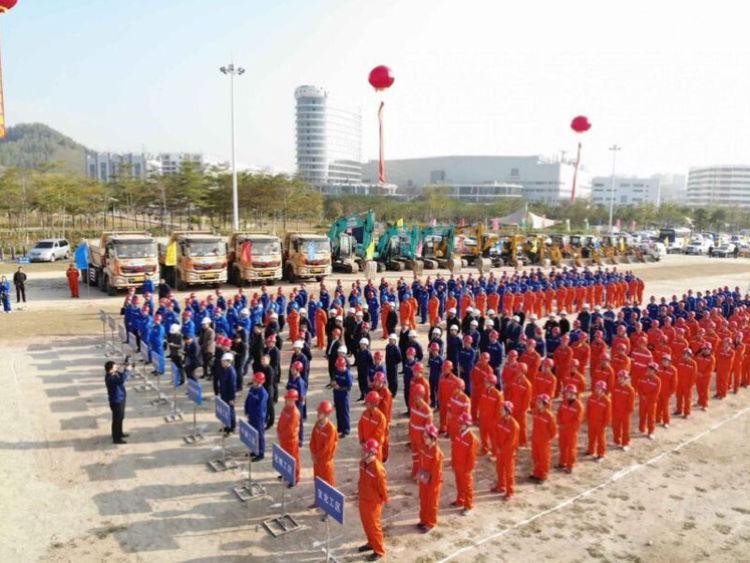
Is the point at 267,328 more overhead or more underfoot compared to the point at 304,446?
more overhead

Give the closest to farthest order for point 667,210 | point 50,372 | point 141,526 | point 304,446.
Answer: point 141,526 → point 304,446 → point 50,372 → point 667,210

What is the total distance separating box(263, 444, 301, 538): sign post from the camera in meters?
6.41

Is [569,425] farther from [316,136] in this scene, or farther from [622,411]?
[316,136]

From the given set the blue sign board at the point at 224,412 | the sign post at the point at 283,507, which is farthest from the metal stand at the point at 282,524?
the blue sign board at the point at 224,412

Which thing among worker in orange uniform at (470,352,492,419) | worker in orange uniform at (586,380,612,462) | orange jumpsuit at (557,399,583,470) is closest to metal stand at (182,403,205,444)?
worker in orange uniform at (470,352,492,419)

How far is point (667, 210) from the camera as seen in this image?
270 feet

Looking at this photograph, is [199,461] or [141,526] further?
[199,461]

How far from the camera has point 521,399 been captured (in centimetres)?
889

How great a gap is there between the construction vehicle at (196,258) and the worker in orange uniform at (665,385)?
52.3ft

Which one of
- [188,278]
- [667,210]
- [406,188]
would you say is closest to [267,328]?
[188,278]

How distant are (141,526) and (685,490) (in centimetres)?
691

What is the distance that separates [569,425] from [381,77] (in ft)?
65.8

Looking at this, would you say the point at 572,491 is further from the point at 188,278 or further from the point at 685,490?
the point at 188,278

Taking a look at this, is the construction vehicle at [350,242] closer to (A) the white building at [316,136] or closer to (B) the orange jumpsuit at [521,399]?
(B) the orange jumpsuit at [521,399]
